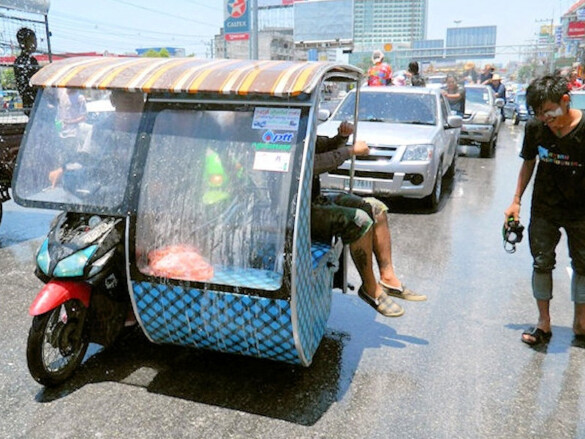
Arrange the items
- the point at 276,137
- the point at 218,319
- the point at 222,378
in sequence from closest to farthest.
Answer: the point at 276,137 < the point at 218,319 < the point at 222,378

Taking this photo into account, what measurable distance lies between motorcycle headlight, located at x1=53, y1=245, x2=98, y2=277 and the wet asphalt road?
732mm

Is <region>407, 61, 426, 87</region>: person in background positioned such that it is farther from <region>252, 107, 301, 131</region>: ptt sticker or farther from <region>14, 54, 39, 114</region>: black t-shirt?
<region>252, 107, 301, 131</region>: ptt sticker

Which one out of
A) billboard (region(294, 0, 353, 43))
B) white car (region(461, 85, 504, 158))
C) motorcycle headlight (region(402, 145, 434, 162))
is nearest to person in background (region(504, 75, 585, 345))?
motorcycle headlight (region(402, 145, 434, 162))

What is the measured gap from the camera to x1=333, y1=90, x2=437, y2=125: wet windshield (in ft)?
29.2

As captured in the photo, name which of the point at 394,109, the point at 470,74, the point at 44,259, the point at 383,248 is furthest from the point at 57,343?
the point at 470,74

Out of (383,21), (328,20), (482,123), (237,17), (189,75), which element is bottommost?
(482,123)

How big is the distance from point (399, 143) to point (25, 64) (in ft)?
16.9

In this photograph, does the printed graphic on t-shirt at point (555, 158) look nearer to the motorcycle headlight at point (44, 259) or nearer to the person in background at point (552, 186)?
the person in background at point (552, 186)

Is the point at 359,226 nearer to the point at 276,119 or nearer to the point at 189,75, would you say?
the point at 276,119

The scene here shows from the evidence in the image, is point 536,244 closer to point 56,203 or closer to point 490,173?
point 56,203

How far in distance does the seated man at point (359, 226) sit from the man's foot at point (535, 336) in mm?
Result: 786

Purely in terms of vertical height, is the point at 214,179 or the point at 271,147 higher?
the point at 271,147

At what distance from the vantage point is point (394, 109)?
29.6 feet

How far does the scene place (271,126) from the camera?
3020mm
